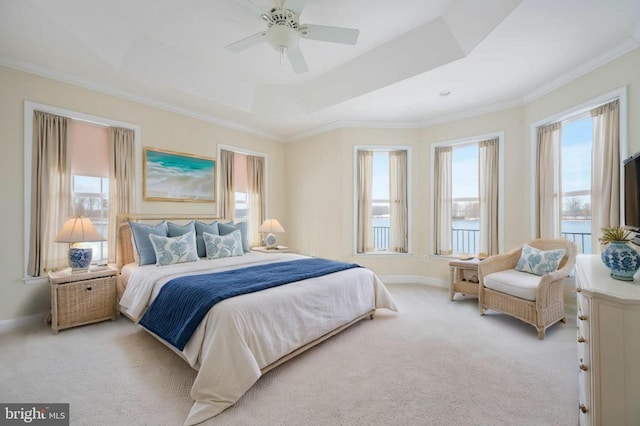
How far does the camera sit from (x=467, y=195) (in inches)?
183

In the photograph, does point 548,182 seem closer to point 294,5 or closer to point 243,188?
point 294,5

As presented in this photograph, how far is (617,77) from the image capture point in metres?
2.82

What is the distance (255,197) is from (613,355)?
4.95m

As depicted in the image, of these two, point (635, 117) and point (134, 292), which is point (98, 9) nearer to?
point (134, 292)

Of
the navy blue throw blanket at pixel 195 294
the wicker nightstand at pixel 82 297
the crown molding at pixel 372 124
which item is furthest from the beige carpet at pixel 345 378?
the crown molding at pixel 372 124

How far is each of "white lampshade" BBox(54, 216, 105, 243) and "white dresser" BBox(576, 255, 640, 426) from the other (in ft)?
13.8

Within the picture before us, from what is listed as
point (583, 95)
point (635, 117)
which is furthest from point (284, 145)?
point (635, 117)

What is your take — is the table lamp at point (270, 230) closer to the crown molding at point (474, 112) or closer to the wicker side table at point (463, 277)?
the wicker side table at point (463, 277)

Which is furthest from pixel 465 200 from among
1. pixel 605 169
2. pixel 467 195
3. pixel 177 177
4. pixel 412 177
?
pixel 177 177

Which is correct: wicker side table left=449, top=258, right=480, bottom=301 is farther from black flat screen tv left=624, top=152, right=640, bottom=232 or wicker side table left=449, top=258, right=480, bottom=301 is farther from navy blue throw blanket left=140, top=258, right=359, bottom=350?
navy blue throw blanket left=140, top=258, right=359, bottom=350

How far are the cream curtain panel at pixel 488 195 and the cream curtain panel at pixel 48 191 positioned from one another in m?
5.70

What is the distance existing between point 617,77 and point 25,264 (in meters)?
6.55

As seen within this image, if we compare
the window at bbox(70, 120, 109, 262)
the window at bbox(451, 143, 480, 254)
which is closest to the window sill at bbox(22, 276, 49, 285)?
the window at bbox(70, 120, 109, 262)

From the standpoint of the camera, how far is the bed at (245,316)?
1.88 m
